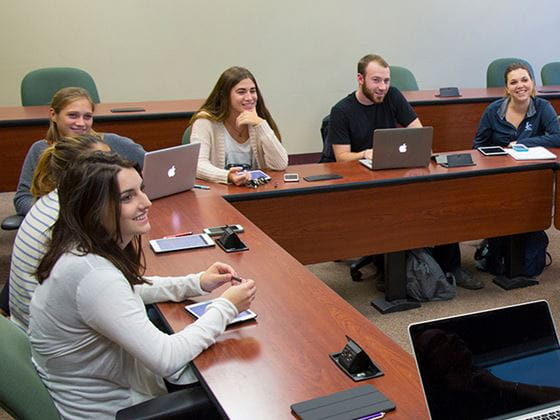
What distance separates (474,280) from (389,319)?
25.7 inches

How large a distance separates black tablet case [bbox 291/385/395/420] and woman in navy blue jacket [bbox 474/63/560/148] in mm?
2828

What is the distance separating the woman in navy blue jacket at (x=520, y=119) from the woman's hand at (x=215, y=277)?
97.5 inches

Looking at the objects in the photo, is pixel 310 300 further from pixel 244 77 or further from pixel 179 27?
pixel 179 27

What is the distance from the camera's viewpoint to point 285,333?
183 centimetres

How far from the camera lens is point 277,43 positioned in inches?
249

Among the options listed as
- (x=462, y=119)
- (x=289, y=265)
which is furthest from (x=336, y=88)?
(x=289, y=265)

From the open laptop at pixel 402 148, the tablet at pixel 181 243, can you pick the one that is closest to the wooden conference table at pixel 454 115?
the open laptop at pixel 402 148

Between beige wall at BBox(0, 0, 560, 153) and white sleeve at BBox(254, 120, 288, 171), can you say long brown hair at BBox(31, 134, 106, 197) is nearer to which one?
white sleeve at BBox(254, 120, 288, 171)

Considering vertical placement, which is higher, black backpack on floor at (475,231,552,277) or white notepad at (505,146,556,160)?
white notepad at (505,146,556,160)

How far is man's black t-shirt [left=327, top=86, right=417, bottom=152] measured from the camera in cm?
403

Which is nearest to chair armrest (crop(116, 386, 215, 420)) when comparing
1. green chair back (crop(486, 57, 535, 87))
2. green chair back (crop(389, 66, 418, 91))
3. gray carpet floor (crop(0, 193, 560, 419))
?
gray carpet floor (crop(0, 193, 560, 419))

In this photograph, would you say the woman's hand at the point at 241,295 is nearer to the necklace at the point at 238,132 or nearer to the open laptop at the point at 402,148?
the open laptop at the point at 402,148

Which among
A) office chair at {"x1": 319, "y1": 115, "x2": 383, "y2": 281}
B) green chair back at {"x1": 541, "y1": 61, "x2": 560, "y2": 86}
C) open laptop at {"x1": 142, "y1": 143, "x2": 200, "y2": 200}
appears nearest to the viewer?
open laptop at {"x1": 142, "y1": 143, "x2": 200, "y2": 200}

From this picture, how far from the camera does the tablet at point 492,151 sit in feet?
12.7
